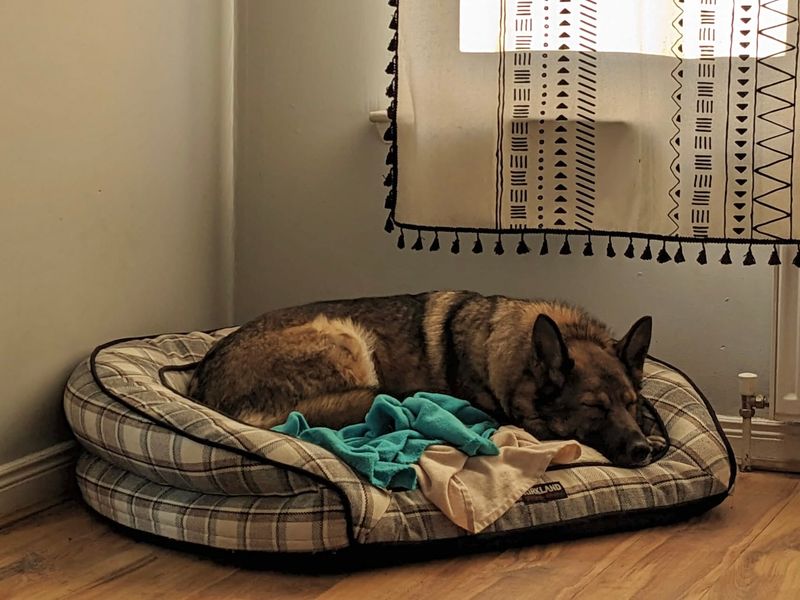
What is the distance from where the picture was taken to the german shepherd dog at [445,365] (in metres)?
2.67

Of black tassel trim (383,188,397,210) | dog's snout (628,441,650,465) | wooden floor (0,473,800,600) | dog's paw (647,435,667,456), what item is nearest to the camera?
wooden floor (0,473,800,600)

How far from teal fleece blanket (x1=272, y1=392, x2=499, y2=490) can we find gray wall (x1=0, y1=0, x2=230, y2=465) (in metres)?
0.65

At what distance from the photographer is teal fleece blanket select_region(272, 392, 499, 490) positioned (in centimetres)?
236

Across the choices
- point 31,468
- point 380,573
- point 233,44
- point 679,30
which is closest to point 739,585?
point 380,573

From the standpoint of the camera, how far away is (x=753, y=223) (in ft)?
9.39

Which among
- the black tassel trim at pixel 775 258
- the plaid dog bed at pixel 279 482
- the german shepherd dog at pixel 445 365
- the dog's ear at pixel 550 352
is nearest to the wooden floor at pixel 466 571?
the plaid dog bed at pixel 279 482

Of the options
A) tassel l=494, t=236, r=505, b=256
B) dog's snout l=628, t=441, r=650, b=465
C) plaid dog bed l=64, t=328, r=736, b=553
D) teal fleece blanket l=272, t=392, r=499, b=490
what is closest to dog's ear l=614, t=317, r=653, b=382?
plaid dog bed l=64, t=328, r=736, b=553

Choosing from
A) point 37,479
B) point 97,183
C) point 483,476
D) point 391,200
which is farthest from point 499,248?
point 37,479

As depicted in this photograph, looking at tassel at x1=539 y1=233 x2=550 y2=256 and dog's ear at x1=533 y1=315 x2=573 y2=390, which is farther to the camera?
tassel at x1=539 y1=233 x2=550 y2=256

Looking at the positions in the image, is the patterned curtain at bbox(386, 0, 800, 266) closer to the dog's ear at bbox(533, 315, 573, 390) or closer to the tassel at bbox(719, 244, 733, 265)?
the tassel at bbox(719, 244, 733, 265)

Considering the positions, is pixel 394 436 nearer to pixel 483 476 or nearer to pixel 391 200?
pixel 483 476

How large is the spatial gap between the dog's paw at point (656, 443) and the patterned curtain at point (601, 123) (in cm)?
→ 51

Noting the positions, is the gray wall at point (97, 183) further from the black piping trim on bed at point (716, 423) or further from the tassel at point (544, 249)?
the black piping trim on bed at point (716, 423)

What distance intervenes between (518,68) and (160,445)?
138cm
